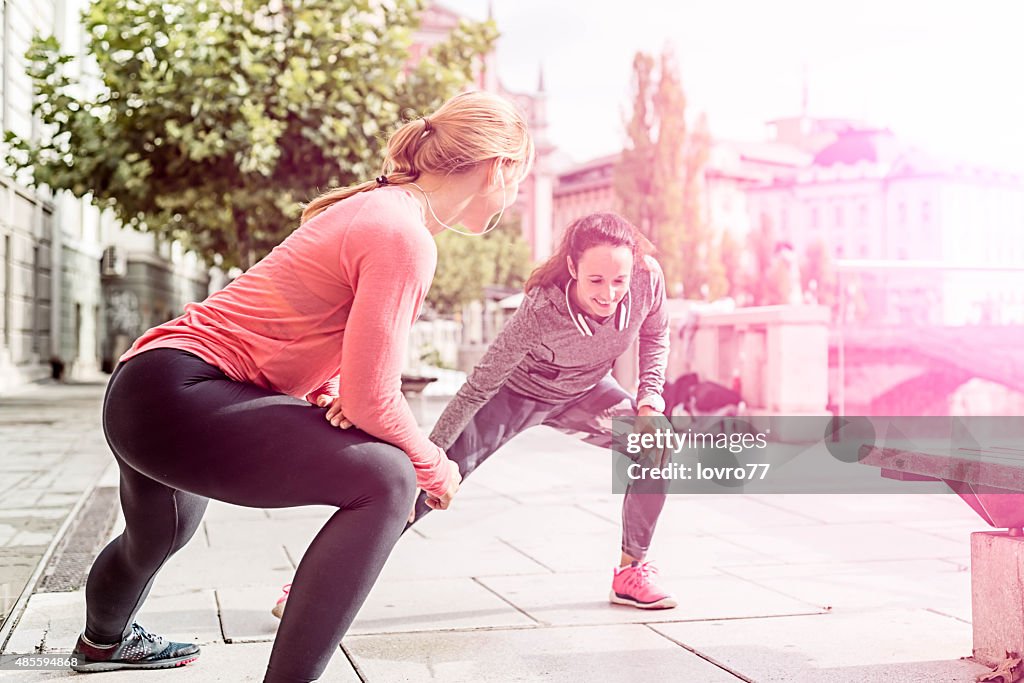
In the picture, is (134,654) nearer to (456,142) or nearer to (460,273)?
(456,142)

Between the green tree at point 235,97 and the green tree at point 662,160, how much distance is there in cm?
3736

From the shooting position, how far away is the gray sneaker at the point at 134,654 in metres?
3.20

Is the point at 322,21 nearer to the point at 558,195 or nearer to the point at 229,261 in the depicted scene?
the point at 229,261

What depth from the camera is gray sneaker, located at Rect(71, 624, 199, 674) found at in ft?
10.5

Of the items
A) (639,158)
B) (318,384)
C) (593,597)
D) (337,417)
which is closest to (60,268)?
(593,597)

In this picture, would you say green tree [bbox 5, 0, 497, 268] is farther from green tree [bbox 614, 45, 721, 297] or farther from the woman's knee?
green tree [bbox 614, 45, 721, 297]

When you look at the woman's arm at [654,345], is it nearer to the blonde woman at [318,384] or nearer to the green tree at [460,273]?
the blonde woman at [318,384]

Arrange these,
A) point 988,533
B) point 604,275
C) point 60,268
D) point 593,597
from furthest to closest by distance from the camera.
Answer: point 60,268
point 593,597
point 604,275
point 988,533

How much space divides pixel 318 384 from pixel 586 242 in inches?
58.8

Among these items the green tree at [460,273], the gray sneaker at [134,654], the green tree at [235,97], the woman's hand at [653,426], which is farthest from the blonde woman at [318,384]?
the green tree at [460,273]

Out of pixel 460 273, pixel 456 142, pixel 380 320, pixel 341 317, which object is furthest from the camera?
pixel 460 273

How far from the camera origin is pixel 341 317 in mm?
2486

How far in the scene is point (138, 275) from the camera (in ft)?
108

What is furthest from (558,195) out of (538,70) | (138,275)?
(138,275)
